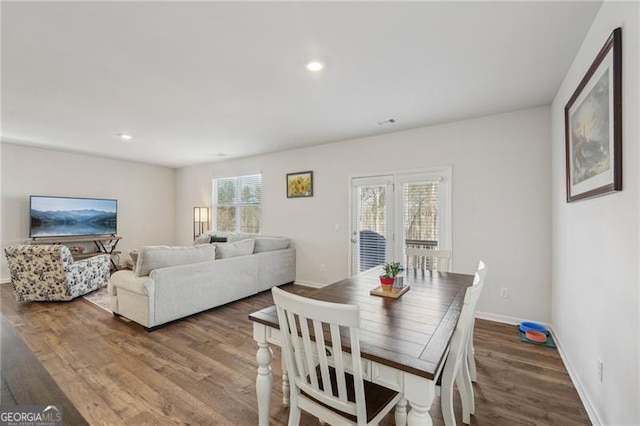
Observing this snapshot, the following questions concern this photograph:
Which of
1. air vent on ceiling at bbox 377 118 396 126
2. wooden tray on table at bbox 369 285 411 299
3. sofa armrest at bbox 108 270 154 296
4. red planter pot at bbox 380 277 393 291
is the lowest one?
sofa armrest at bbox 108 270 154 296

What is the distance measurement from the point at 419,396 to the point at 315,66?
2315 mm

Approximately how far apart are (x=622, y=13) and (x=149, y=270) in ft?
13.6

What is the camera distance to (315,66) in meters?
2.34

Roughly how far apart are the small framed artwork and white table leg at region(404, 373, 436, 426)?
403 cm

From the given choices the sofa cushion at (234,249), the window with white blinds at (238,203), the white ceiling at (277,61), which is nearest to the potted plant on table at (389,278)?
the white ceiling at (277,61)

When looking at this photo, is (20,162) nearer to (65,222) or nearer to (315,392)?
(65,222)

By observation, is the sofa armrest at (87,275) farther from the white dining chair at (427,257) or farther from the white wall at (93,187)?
the white dining chair at (427,257)

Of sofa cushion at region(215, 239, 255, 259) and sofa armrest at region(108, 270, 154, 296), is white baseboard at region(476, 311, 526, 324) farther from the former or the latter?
sofa armrest at region(108, 270, 154, 296)

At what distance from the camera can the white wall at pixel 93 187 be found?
502cm

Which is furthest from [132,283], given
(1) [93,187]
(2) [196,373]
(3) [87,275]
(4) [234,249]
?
(1) [93,187]

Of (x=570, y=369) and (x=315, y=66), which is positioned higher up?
(x=315, y=66)

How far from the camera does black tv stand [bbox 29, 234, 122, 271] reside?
17.0 feet

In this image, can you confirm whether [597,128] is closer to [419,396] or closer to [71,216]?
[419,396]

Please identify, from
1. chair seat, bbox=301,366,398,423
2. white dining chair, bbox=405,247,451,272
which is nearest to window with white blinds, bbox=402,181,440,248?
white dining chair, bbox=405,247,451,272
